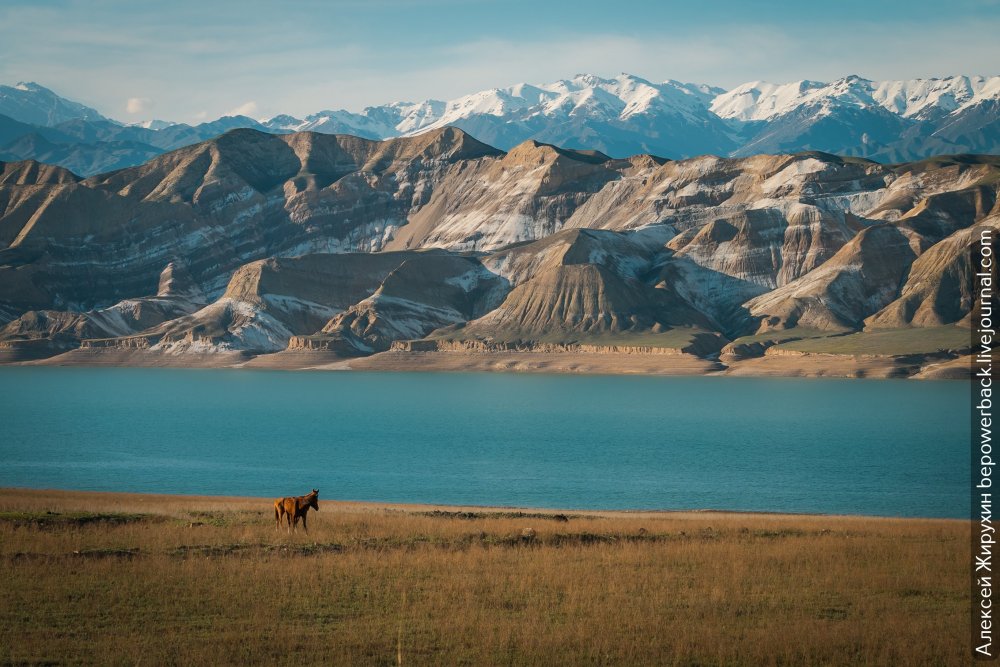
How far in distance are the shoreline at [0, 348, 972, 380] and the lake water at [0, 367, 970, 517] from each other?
831 centimetres

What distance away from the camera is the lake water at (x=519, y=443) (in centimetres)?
6172

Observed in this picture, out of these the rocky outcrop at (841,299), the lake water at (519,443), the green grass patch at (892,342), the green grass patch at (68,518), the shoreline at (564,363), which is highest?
the rocky outcrop at (841,299)

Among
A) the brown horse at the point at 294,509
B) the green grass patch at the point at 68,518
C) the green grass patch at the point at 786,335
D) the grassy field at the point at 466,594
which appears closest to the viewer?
the grassy field at the point at 466,594

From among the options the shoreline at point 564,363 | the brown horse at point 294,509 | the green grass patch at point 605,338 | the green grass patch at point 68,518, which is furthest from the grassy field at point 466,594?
the green grass patch at point 605,338

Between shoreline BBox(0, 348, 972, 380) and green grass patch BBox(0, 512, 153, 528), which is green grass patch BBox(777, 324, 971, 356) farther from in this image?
green grass patch BBox(0, 512, 153, 528)

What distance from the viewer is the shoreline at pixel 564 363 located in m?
160

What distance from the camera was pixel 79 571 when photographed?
24.2 m

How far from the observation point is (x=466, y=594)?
23.2 metres

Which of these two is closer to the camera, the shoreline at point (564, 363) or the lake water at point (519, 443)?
the lake water at point (519, 443)

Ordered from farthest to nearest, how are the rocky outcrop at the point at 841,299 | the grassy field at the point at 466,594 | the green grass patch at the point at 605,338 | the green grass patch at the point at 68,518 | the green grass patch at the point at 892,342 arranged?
the rocky outcrop at the point at 841,299 → the green grass patch at the point at 605,338 → the green grass patch at the point at 892,342 → the green grass patch at the point at 68,518 → the grassy field at the point at 466,594

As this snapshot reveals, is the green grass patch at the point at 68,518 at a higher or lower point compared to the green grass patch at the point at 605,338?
lower

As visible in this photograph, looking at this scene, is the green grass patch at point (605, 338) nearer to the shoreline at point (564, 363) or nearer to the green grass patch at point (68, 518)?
the shoreline at point (564, 363)

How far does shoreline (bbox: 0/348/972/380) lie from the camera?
16038 centimetres

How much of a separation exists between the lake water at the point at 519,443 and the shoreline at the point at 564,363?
8.31 metres
